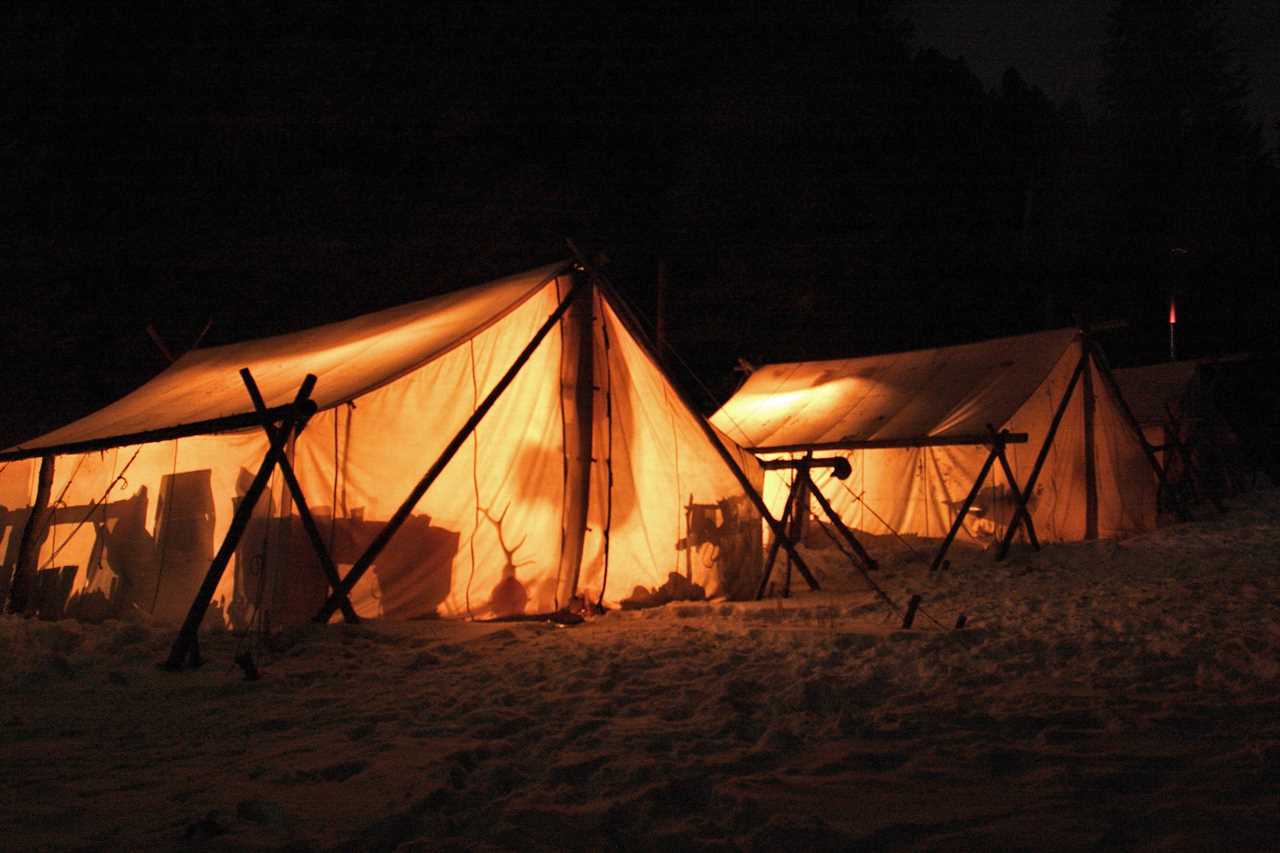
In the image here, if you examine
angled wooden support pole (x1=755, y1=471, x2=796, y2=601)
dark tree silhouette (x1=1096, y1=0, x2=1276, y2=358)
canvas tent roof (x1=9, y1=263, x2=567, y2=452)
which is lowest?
angled wooden support pole (x1=755, y1=471, x2=796, y2=601)

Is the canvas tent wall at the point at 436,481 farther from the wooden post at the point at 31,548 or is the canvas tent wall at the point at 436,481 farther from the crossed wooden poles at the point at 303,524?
the crossed wooden poles at the point at 303,524

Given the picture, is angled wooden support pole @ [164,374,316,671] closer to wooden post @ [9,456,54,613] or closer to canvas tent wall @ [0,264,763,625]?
canvas tent wall @ [0,264,763,625]

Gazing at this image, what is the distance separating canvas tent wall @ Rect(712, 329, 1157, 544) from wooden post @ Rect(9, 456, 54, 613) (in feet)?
26.8

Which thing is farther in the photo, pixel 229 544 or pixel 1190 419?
pixel 1190 419

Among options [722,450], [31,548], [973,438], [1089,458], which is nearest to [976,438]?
[973,438]

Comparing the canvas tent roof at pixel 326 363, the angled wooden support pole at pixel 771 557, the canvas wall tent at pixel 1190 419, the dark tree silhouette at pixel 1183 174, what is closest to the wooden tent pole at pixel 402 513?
the canvas tent roof at pixel 326 363

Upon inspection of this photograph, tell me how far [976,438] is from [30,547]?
972 cm

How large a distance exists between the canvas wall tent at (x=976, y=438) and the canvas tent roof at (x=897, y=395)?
0.09 ft

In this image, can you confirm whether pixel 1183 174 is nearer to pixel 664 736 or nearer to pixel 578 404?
pixel 578 404

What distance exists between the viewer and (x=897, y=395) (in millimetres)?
13195

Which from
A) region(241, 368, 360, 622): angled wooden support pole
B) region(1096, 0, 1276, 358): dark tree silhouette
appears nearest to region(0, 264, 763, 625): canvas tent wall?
region(241, 368, 360, 622): angled wooden support pole

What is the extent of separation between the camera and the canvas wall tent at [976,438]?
39.0ft

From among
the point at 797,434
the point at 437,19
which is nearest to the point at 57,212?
the point at 437,19

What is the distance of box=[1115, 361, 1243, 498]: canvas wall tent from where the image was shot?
57.0 feet
